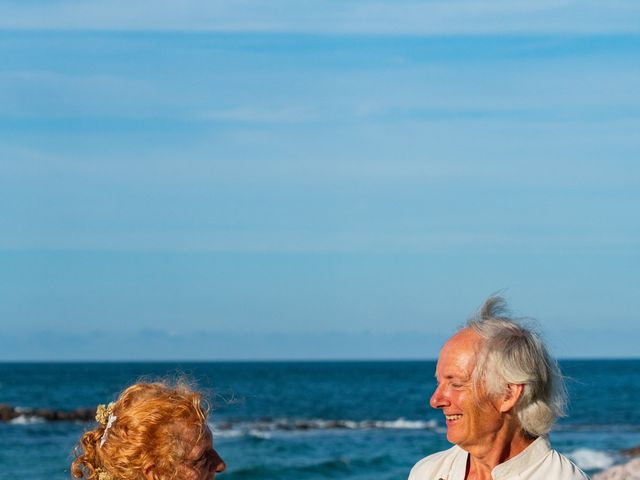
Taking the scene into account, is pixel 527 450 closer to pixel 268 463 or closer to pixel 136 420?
pixel 136 420

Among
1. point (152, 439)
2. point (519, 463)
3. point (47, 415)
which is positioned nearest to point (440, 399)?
point (519, 463)

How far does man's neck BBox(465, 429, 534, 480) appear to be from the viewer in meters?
4.48

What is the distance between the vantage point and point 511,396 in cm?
443

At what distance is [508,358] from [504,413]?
206 mm

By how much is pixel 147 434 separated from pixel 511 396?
5.30 ft

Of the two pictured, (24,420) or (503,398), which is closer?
(503,398)

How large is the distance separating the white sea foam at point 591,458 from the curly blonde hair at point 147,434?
19215 millimetres

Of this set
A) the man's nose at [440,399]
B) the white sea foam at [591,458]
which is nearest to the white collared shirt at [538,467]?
the man's nose at [440,399]

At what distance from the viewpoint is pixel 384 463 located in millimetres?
23750

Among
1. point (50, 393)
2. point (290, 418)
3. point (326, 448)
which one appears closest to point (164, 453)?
point (326, 448)

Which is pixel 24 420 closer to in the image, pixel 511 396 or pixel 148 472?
pixel 511 396

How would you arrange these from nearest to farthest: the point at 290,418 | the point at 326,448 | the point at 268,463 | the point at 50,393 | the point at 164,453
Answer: the point at 164,453 → the point at 268,463 → the point at 326,448 → the point at 290,418 → the point at 50,393

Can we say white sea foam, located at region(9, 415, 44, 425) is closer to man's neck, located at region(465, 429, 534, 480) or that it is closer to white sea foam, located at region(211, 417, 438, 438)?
white sea foam, located at region(211, 417, 438, 438)

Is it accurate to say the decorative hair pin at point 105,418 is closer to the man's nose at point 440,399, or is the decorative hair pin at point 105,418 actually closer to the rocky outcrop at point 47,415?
the man's nose at point 440,399
